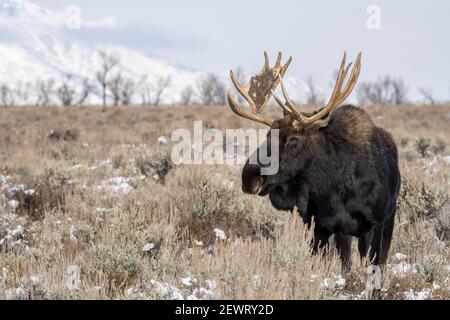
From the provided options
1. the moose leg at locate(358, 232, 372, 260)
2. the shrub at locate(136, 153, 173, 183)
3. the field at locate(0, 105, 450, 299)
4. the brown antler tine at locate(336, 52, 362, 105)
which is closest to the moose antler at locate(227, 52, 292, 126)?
→ the brown antler tine at locate(336, 52, 362, 105)

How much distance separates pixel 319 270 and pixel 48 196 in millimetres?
4833

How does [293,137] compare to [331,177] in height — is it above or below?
above

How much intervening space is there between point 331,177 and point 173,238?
69.2 inches

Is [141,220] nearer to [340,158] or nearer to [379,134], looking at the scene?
[340,158]

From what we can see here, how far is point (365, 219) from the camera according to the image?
4457 mm

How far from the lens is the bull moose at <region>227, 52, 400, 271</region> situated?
4.45m

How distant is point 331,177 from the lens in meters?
4.56

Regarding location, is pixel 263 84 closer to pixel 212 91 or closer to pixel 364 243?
pixel 364 243

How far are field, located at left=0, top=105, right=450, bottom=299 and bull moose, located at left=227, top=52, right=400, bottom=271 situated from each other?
0.24m

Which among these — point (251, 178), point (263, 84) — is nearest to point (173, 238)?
point (251, 178)

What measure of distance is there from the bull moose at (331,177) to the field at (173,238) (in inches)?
9.4

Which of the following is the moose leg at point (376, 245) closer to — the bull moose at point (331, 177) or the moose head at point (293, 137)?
the bull moose at point (331, 177)

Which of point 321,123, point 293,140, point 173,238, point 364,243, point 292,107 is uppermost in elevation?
point 292,107

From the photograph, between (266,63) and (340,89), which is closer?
(340,89)
